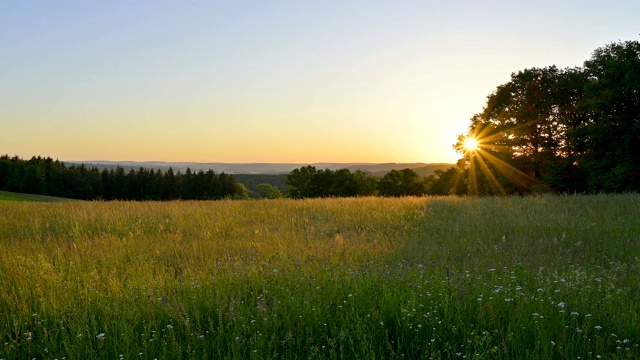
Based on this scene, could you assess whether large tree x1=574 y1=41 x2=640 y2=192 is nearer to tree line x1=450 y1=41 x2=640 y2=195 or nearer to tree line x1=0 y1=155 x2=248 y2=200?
tree line x1=450 y1=41 x2=640 y2=195

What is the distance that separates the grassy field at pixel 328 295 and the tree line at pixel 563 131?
1693 cm

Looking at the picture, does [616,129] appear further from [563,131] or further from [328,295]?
[328,295]

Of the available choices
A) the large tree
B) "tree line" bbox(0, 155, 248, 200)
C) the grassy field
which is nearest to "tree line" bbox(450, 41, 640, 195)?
the large tree

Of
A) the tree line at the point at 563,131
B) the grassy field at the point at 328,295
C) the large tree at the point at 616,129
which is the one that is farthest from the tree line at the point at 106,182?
the grassy field at the point at 328,295

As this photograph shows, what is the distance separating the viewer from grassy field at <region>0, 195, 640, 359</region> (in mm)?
3695

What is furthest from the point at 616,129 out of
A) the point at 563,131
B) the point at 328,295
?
the point at 328,295

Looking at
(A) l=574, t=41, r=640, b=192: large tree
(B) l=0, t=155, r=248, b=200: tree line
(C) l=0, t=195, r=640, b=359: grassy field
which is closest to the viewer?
(C) l=0, t=195, r=640, b=359: grassy field

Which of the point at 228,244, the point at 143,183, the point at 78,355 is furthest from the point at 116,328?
the point at 143,183

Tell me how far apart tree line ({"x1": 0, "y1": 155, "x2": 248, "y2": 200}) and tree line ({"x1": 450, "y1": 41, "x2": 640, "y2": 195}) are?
2590 inches

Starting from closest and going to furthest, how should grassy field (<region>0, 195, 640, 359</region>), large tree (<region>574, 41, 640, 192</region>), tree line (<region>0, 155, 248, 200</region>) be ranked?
grassy field (<region>0, 195, 640, 359</region>) → large tree (<region>574, 41, 640, 192</region>) → tree line (<region>0, 155, 248, 200</region>)

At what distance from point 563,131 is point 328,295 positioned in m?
27.9

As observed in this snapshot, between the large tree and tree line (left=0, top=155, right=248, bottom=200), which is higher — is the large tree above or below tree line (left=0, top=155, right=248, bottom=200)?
above

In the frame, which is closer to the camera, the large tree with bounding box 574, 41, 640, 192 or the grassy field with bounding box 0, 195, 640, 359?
the grassy field with bounding box 0, 195, 640, 359

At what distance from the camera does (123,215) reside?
38.2 feet
